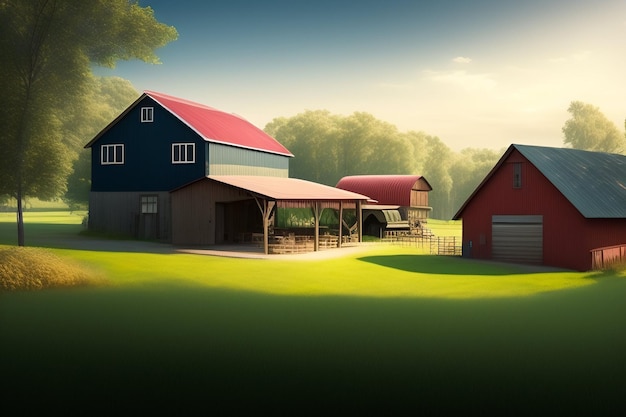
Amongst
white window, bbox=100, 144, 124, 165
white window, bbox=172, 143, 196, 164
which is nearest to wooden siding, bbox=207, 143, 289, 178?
white window, bbox=172, 143, 196, 164

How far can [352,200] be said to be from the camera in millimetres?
47156

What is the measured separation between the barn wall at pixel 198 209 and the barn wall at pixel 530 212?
46.6 feet

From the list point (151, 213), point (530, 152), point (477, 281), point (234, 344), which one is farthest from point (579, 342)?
point (151, 213)

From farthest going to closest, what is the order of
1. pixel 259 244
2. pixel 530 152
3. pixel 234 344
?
pixel 259 244
pixel 530 152
pixel 234 344

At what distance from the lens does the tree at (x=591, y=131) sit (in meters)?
101

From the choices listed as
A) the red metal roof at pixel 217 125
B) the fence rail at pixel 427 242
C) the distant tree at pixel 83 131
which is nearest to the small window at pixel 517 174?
the fence rail at pixel 427 242

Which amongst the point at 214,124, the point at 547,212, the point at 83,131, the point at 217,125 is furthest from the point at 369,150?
the point at 547,212

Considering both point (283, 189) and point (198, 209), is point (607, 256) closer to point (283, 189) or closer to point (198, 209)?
point (283, 189)

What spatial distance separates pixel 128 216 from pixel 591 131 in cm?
7705

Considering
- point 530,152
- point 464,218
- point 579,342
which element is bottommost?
point 579,342

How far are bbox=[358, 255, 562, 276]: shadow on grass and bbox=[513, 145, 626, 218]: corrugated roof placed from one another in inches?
153

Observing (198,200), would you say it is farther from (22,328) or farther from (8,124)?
(22,328)

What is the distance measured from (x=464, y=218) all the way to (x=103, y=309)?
23.3 metres

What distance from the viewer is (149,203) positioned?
160 ft
